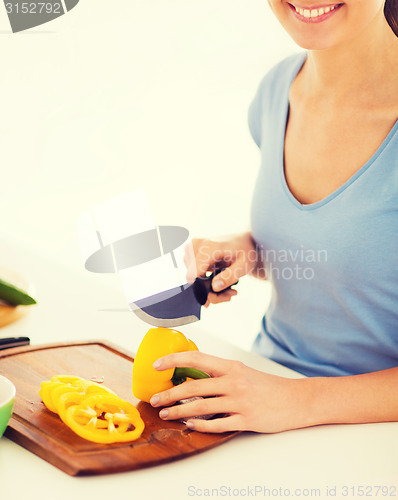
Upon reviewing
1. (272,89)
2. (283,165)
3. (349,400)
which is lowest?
(349,400)

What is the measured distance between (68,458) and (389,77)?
758mm

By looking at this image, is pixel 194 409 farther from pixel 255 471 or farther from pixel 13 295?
pixel 13 295

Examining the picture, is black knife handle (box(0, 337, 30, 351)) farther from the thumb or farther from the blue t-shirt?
the blue t-shirt

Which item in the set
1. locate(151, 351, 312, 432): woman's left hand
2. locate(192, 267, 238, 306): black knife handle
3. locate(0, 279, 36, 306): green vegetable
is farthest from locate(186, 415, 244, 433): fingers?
locate(0, 279, 36, 306): green vegetable

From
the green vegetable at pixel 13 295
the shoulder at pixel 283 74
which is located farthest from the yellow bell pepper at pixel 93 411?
the shoulder at pixel 283 74

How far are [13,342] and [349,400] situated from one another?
536mm

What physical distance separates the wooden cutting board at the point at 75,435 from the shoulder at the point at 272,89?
1.95 feet

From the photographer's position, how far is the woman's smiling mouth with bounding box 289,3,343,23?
0.84 meters

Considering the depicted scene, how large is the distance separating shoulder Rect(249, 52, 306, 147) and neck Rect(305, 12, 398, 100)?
0.13 metres

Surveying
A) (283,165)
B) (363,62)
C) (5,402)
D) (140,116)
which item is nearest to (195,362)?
(5,402)

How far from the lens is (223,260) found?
1.08 metres

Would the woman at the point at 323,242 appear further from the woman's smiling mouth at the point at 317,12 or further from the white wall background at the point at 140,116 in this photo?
the white wall background at the point at 140,116

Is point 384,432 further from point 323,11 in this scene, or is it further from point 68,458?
point 323,11

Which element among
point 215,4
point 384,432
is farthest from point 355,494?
point 215,4
